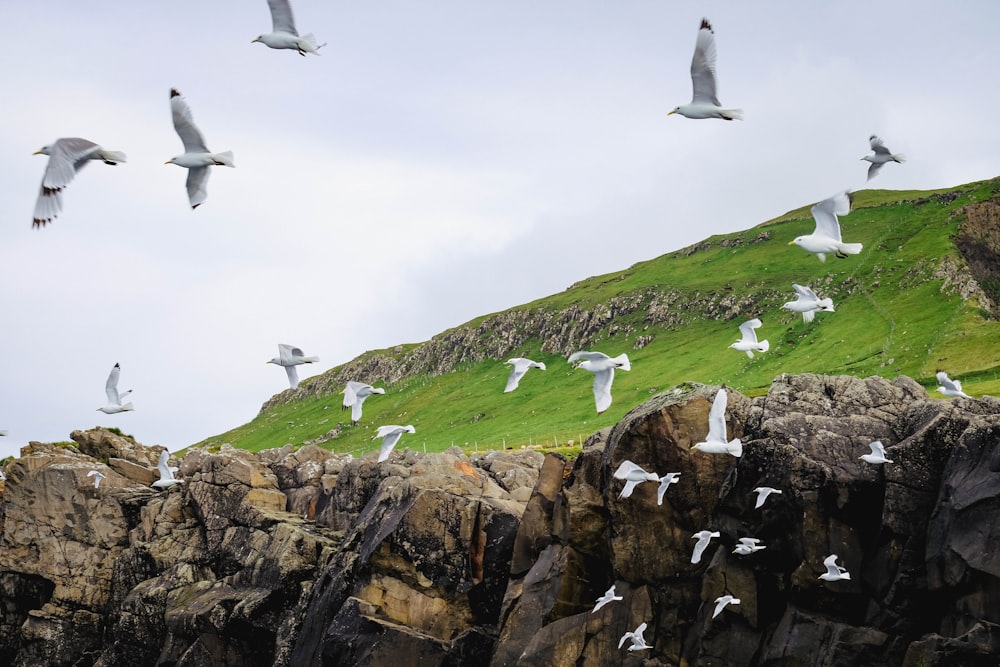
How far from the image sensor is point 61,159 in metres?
25.4

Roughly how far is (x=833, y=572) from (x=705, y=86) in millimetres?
15681

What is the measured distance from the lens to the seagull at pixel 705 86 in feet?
94.8

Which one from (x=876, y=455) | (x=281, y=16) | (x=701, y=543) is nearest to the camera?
(x=281, y=16)

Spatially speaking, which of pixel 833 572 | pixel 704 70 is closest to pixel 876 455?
pixel 833 572

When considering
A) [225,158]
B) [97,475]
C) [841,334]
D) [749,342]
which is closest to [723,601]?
[749,342]

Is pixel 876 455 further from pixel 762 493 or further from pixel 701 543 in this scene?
pixel 701 543

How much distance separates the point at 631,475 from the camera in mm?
35094

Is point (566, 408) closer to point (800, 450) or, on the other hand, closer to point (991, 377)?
point (991, 377)

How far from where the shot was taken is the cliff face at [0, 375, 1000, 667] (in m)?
29.9

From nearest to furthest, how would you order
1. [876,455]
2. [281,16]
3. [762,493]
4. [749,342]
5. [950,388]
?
[281,16] → [876,455] → [762,493] → [749,342] → [950,388]

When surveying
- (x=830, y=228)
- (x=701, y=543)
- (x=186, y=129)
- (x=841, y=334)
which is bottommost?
(x=701, y=543)

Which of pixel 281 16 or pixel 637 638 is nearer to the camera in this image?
pixel 281 16

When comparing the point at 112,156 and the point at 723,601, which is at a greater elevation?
the point at 112,156

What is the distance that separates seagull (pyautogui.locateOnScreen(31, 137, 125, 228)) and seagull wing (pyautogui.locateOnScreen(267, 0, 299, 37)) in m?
6.02
